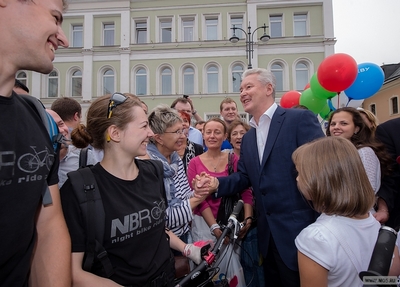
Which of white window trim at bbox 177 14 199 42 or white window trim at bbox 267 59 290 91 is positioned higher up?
white window trim at bbox 177 14 199 42

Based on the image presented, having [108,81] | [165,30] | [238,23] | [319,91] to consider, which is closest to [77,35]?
[108,81]

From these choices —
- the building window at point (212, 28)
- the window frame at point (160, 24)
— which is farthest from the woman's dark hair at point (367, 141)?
the window frame at point (160, 24)

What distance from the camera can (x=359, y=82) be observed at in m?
5.83

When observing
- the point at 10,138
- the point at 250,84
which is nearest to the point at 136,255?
the point at 10,138

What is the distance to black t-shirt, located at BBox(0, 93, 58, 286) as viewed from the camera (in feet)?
3.46

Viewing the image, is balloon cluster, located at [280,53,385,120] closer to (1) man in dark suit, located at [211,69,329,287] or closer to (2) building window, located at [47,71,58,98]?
(1) man in dark suit, located at [211,69,329,287]

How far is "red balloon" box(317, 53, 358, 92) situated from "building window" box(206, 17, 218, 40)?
18059mm

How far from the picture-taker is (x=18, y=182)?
1.09 m

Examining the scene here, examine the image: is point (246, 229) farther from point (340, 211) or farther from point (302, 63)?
point (302, 63)

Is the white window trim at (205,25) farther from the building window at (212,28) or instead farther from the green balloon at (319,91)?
the green balloon at (319,91)

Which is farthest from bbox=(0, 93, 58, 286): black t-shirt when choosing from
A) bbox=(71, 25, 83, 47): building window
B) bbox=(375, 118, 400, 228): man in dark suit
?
bbox=(71, 25, 83, 47): building window

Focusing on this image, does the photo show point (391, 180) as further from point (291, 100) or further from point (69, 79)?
point (69, 79)

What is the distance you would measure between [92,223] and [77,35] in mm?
26141

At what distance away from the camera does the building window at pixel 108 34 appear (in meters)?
23.1
